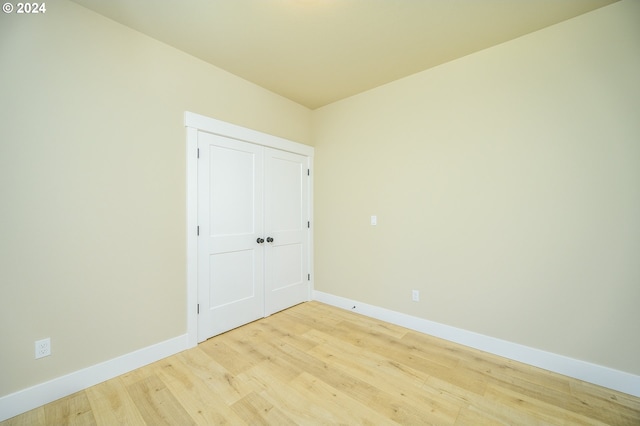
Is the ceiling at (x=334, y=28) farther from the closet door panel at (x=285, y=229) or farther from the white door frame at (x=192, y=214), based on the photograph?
the closet door panel at (x=285, y=229)

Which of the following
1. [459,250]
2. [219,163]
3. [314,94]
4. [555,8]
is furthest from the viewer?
[314,94]

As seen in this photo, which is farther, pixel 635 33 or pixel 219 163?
pixel 219 163

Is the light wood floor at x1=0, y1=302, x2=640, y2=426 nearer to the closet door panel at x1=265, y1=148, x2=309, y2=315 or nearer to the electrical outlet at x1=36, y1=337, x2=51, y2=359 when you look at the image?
the electrical outlet at x1=36, y1=337, x2=51, y2=359

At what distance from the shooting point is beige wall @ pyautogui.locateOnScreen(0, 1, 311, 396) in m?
1.57

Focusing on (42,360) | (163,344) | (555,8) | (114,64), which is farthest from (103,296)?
(555,8)

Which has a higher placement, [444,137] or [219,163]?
[444,137]

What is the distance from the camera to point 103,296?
188 cm

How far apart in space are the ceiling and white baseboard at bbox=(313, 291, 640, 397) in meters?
2.64

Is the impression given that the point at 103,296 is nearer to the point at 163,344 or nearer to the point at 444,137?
the point at 163,344

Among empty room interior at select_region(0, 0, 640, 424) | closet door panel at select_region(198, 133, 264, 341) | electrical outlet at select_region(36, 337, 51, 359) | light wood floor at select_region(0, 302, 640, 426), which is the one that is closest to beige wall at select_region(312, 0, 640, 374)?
empty room interior at select_region(0, 0, 640, 424)

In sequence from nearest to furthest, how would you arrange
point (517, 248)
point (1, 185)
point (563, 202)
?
1. point (1, 185)
2. point (563, 202)
3. point (517, 248)

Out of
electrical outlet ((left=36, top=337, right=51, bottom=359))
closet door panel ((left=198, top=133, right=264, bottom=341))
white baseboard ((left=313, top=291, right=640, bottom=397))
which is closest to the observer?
electrical outlet ((left=36, top=337, right=51, bottom=359))

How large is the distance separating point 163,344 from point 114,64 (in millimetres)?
2350

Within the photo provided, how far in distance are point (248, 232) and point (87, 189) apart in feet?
4.66
